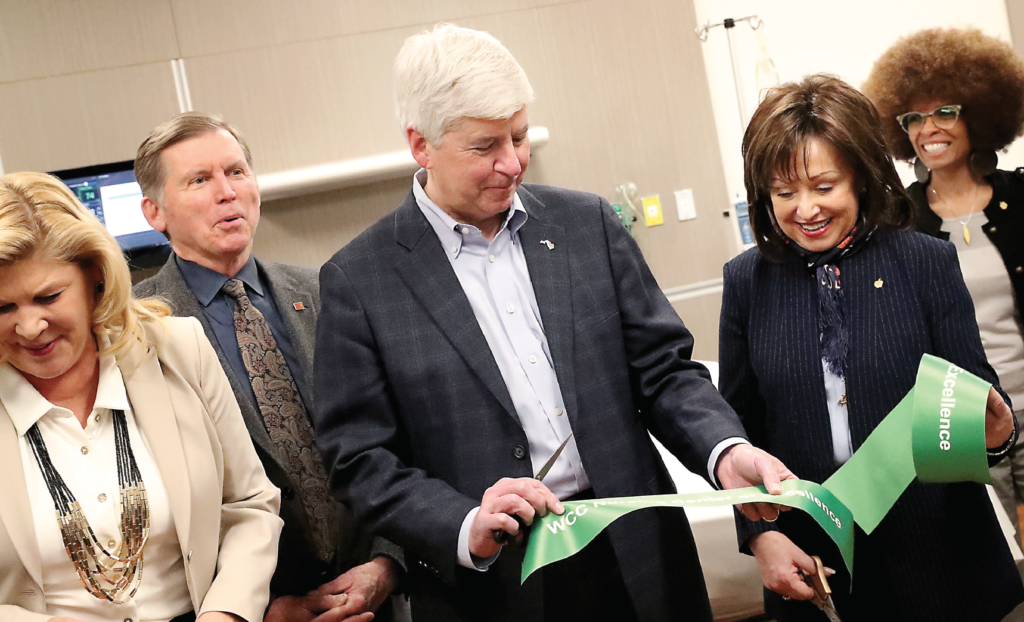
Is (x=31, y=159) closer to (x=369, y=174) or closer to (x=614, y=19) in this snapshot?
(x=369, y=174)

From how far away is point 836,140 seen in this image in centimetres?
161

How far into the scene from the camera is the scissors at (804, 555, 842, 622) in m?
1.46

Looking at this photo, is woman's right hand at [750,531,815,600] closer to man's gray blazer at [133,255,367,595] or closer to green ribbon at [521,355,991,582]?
green ribbon at [521,355,991,582]

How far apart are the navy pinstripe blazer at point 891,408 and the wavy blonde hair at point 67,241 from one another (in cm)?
114

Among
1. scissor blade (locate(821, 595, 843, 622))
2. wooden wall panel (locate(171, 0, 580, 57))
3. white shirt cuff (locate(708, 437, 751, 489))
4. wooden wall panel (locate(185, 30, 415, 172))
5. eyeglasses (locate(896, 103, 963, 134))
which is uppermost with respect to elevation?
wooden wall panel (locate(171, 0, 580, 57))

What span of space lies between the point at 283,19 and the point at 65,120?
1242 millimetres

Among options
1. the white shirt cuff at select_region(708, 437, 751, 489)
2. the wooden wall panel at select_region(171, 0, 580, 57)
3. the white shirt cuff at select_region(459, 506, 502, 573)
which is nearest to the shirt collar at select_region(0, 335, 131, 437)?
the white shirt cuff at select_region(459, 506, 502, 573)

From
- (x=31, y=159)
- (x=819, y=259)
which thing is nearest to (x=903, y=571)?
(x=819, y=259)

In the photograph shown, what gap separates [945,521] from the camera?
5.12ft

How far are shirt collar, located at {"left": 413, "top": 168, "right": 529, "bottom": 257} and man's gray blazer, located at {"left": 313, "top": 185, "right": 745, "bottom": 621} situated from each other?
2 centimetres

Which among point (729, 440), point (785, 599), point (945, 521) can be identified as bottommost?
point (785, 599)

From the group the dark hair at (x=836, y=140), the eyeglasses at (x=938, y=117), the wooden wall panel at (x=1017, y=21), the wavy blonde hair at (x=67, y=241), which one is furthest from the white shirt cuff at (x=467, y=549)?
the wooden wall panel at (x=1017, y=21)

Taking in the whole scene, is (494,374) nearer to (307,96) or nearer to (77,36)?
(307,96)

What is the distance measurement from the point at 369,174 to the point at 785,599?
3.53m
